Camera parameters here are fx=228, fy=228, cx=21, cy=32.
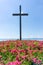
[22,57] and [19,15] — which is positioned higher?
[19,15]

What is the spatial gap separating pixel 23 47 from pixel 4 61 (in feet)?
2.60

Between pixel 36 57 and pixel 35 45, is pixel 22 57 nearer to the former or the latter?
pixel 36 57

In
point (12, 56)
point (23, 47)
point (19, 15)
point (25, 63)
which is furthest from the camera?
point (19, 15)

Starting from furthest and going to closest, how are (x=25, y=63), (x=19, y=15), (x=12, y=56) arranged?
(x=19, y=15) → (x=12, y=56) → (x=25, y=63)

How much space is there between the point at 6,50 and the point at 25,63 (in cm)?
80

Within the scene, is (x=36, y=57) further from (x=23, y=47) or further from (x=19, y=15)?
(x=19, y=15)

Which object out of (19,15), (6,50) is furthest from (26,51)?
(19,15)

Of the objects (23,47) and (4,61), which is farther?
(23,47)

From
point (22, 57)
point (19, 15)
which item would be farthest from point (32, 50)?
point (19, 15)

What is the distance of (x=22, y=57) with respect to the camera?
4.86m

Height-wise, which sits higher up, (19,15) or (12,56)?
(19,15)

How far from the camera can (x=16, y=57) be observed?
4957 mm

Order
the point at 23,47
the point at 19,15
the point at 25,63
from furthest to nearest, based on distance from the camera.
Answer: the point at 19,15, the point at 23,47, the point at 25,63

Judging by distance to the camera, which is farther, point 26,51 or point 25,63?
point 26,51
